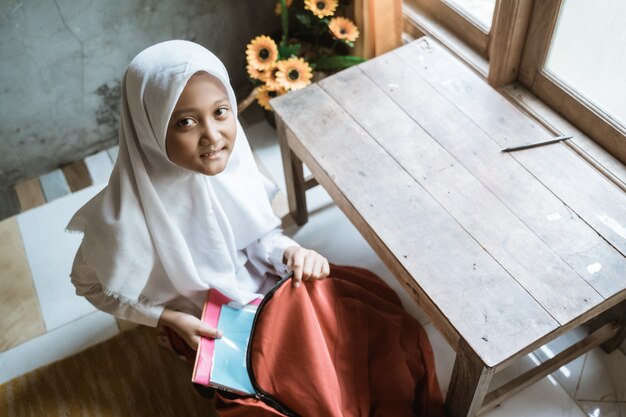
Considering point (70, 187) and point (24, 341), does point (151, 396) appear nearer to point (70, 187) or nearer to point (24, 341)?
point (24, 341)

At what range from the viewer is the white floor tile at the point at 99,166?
2281 mm

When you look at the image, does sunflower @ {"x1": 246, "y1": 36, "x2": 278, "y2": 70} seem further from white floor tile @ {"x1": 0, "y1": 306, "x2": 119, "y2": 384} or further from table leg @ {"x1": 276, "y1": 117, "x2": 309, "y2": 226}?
white floor tile @ {"x1": 0, "y1": 306, "x2": 119, "y2": 384}

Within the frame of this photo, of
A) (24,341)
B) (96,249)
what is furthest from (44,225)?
(96,249)

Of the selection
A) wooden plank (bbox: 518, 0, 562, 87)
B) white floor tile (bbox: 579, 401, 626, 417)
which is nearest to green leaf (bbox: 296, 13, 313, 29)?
wooden plank (bbox: 518, 0, 562, 87)

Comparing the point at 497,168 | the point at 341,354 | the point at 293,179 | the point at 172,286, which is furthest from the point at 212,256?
the point at 497,168

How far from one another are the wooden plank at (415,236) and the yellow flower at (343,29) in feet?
1.48

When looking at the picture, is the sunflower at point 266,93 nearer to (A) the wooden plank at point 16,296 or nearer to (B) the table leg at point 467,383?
(A) the wooden plank at point 16,296

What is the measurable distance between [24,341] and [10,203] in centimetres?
67

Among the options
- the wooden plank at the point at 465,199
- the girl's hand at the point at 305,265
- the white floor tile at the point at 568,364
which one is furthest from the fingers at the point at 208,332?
the white floor tile at the point at 568,364

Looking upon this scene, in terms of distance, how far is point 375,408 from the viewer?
144cm

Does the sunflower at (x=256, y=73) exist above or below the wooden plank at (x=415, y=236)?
below

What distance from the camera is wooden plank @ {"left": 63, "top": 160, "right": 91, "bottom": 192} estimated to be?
2262 millimetres

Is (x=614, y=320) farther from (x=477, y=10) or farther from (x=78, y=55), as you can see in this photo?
(x=78, y=55)

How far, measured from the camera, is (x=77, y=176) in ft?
7.55
